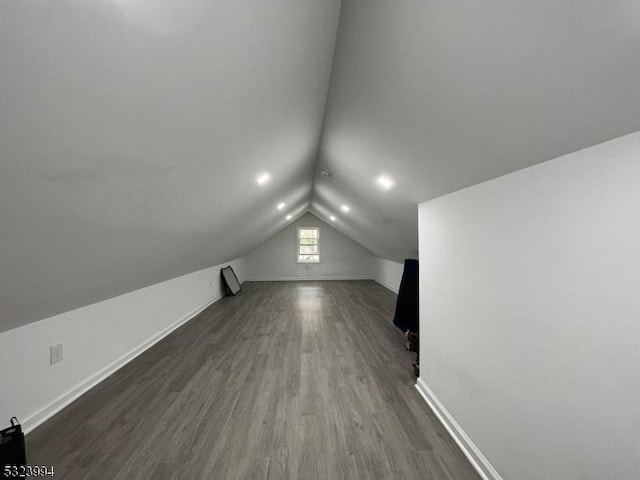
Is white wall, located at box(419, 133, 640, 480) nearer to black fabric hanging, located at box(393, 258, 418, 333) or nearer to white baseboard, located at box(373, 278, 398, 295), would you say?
black fabric hanging, located at box(393, 258, 418, 333)

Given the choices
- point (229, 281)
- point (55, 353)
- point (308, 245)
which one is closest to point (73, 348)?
point (55, 353)

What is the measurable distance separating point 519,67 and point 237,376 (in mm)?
2910

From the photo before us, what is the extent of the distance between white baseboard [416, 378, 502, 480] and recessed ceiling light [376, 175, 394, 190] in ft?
5.80

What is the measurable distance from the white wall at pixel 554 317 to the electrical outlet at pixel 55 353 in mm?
2937

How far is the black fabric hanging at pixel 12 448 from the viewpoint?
1303 mm

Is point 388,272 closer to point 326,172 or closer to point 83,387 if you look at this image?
point 326,172

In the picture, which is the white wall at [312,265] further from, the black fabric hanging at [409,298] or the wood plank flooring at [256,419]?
the black fabric hanging at [409,298]

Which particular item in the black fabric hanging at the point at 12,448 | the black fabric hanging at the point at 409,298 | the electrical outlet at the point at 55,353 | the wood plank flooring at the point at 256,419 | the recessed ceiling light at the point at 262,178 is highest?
the recessed ceiling light at the point at 262,178

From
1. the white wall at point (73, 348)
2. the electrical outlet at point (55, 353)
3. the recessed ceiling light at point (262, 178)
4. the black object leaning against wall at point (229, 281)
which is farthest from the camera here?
the black object leaning against wall at point (229, 281)

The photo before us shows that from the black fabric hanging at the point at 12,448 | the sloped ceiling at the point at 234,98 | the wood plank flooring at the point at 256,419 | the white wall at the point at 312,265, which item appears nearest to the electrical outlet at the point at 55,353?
the sloped ceiling at the point at 234,98

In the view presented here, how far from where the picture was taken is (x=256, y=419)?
6.33ft

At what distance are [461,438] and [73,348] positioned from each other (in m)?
2.99

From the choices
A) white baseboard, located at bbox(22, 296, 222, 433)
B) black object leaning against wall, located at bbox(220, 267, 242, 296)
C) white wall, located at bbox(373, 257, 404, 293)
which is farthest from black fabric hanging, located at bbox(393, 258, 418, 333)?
black object leaning against wall, located at bbox(220, 267, 242, 296)

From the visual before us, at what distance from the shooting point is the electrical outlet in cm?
199
